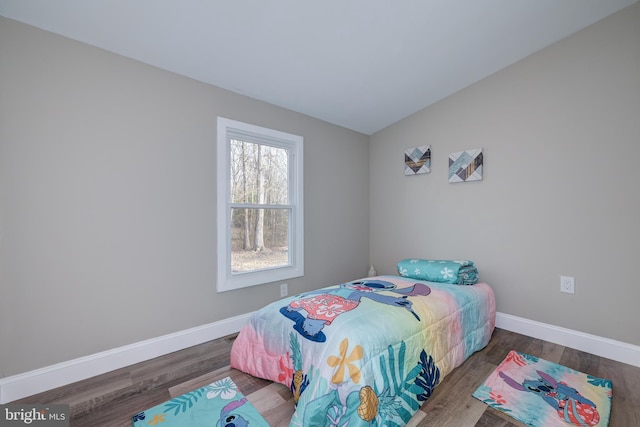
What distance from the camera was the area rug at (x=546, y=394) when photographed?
1.43 meters

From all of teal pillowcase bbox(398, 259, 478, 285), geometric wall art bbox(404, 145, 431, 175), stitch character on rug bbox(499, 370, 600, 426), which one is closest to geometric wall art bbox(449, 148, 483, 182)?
geometric wall art bbox(404, 145, 431, 175)

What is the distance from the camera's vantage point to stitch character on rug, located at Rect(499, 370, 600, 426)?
1417 mm

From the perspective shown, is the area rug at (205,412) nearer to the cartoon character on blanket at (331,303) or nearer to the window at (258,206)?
the cartoon character on blanket at (331,303)

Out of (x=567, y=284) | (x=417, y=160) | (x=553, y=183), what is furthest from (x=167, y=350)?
(x=553, y=183)

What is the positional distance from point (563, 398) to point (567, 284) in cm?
105

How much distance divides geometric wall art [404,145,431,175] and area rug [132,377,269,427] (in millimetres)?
2643

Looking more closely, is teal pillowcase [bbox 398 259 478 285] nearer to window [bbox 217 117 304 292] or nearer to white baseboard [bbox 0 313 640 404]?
white baseboard [bbox 0 313 640 404]

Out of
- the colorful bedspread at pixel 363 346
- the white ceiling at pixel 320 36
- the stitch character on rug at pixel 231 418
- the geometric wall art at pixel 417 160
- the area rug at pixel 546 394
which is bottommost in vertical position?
the stitch character on rug at pixel 231 418

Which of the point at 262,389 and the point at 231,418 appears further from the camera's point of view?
the point at 262,389

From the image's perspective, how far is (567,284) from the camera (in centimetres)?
226

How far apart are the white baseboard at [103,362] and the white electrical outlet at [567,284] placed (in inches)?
109

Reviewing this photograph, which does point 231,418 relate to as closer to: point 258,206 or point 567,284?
point 258,206

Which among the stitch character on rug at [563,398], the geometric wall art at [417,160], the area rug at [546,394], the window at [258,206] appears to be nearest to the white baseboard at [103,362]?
the window at [258,206]

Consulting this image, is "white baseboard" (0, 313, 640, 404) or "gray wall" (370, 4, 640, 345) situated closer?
"white baseboard" (0, 313, 640, 404)
